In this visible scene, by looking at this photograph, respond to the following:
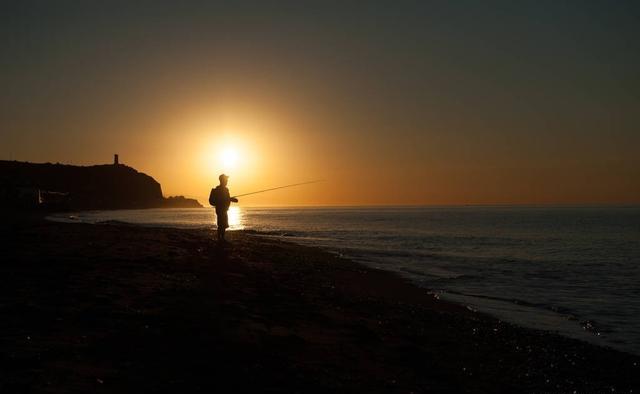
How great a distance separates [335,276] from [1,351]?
11.7 meters

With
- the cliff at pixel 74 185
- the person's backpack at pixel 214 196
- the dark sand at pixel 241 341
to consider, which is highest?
the cliff at pixel 74 185

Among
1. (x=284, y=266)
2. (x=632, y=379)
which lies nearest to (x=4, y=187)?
(x=284, y=266)

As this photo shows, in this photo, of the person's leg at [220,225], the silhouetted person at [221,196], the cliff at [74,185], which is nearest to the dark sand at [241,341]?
the silhouetted person at [221,196]

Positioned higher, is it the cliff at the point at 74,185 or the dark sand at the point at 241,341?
the cliff at the point at 74,185

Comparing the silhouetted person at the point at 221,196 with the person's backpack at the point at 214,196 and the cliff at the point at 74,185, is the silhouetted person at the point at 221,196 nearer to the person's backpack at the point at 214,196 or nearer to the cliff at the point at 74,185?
the person's backpack at the point at 214,196

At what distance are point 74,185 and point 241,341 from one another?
16400 cm

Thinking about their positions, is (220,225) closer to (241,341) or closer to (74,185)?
(241,341)

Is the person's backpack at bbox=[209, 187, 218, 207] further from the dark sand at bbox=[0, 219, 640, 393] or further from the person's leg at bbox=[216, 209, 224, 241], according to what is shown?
the dark sand at bbox=[0, 219, 640, 393]

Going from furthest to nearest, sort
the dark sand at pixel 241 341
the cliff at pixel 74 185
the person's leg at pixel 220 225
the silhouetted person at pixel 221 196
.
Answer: the cliff at pixel 74 185 → the person's leg at pixel 220 225 → the silhouetted person at pixel 221 196 → the dark sand at pixel 241 341

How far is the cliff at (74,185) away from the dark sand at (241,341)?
78.7 m

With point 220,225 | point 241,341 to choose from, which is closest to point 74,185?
point 220,225

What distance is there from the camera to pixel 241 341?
6.37 m

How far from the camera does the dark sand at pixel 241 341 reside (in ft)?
16.3

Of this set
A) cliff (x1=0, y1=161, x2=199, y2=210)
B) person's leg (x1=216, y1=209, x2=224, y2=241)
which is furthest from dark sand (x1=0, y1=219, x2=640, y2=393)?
cliff (x1=0, y1=161, x2=199, y2=210)
